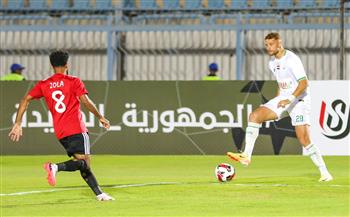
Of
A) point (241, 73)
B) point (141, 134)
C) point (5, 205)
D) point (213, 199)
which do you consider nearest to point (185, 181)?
point (213, 199)

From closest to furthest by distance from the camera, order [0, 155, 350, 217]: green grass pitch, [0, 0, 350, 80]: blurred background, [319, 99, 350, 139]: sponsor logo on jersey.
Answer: [0, 155, 350, 217]: green grass pitch, [319, 99, 350, 139]: sponsor logo on jersey, [0, 0, 350, 80]: blurred background

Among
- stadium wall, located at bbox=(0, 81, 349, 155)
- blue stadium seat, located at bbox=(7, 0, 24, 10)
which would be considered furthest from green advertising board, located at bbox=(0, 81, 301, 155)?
blue stadium seat, located at bbox=(7, 0, 24, 10)

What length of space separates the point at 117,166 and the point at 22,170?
1835mm

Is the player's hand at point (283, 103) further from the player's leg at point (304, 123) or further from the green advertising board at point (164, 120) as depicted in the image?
the green advertising board at point (164, 120)

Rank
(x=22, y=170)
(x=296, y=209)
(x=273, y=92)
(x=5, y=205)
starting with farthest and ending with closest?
(x=273, y=92)
(x=22, y=170)
(x=5, y=205)
(x=296, y=209)

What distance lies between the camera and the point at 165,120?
2045 cm

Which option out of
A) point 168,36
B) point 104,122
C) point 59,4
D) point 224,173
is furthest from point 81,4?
point 104,122

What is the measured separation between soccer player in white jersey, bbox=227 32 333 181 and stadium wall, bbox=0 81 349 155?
6.76 meters

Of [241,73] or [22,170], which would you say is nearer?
[22,170]

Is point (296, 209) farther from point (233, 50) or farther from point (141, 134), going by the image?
point (233, 50)

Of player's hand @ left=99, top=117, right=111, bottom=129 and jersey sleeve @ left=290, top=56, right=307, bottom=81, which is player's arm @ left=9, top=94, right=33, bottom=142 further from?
jersey sleeve @ left=290, top=56, right=307, bottom=81

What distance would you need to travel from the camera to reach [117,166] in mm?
17828

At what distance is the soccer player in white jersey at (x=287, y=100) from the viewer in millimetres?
13172

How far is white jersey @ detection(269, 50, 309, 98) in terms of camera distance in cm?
1320
